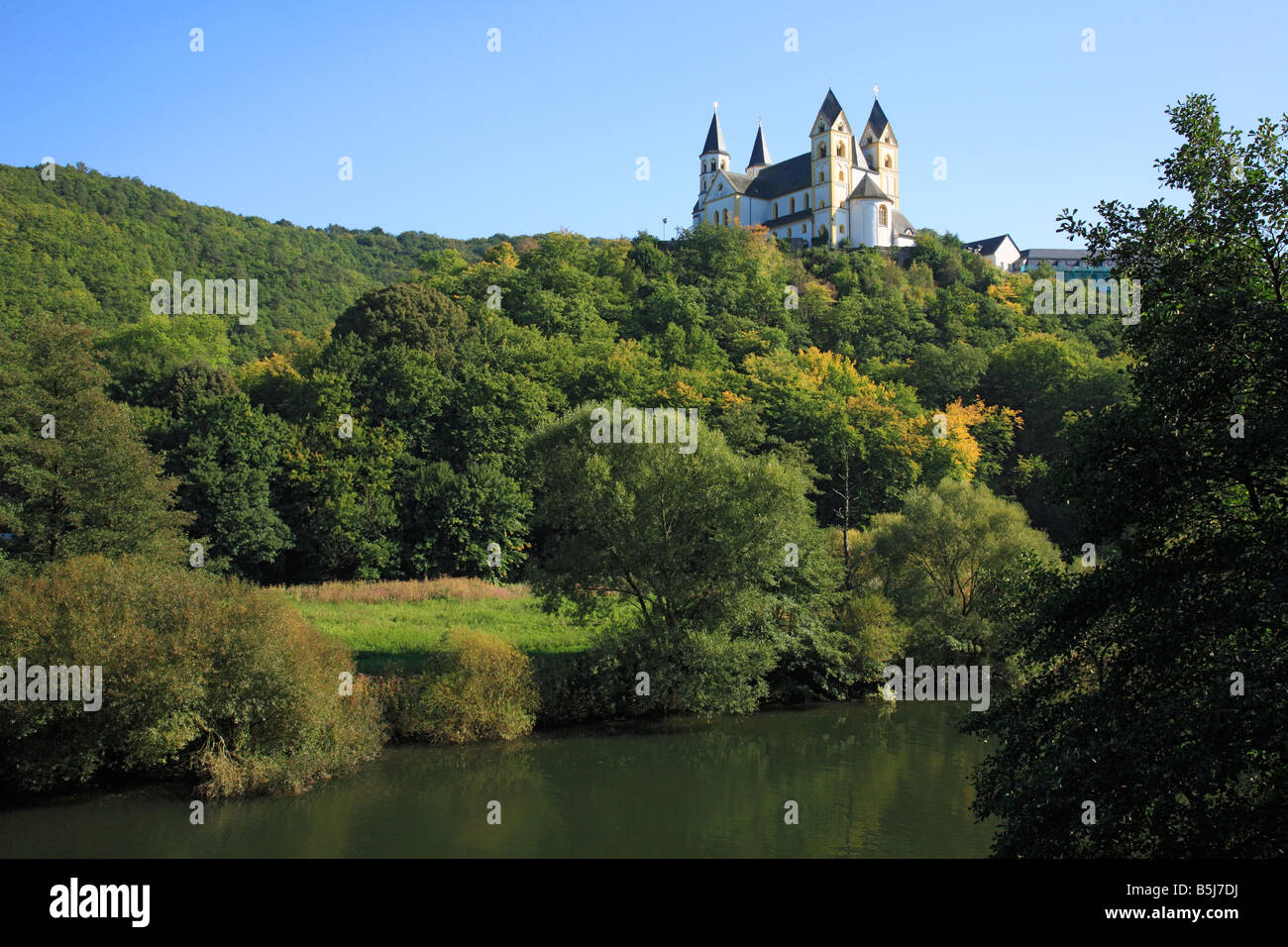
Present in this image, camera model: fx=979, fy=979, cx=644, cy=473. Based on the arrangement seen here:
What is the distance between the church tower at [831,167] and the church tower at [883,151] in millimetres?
3856

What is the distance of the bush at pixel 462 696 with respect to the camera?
949 inches

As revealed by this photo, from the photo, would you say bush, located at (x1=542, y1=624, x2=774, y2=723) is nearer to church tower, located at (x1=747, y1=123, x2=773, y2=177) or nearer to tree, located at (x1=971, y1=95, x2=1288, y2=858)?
tree, located at (x1=971, y1=95, x2=1288, y2=858)

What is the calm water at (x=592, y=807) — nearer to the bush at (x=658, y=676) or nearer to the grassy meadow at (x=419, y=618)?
the bush at (x=658, y=676)

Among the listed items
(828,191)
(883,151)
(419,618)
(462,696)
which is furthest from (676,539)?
(883,151)

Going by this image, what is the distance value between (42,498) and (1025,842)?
88.1ft

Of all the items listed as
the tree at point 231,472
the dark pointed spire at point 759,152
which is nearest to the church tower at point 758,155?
the dark pointed spire at point 759,152

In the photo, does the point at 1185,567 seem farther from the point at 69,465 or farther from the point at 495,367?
the point at 495,367

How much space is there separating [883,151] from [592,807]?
84.0 metres

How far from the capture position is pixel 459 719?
24.2 meters

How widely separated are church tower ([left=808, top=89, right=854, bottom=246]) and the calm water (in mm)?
66963

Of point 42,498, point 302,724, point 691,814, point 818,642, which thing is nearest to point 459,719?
point 302,724

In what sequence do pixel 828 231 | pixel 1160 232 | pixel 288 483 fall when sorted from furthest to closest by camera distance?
pixel 828 231
pixel 288 483
pixel 1160 232

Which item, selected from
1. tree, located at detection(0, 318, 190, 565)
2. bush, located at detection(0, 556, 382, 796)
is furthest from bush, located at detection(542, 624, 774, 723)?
tree, located at detection(0, 318, 190, 565)
